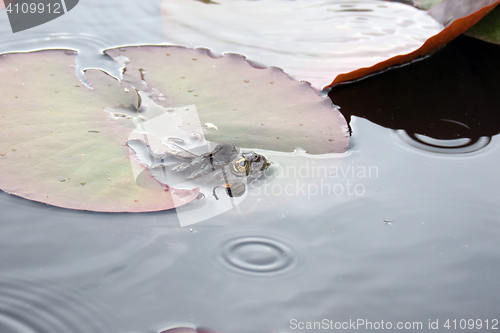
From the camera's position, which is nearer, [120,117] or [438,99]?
[120,117]

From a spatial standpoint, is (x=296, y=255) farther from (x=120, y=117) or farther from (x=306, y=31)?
(x=306, y=31)

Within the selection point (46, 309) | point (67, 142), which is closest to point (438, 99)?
point (67, 142)

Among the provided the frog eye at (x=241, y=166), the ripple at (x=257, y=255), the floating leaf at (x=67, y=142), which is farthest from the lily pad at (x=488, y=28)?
the floating leaf at (x=67, y=142)

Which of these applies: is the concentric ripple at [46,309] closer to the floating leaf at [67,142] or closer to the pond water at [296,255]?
the pond water at [296,255]

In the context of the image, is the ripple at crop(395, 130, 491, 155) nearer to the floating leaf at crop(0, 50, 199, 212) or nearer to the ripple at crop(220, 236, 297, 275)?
the ripple at crop(220, 236, 297, 275)

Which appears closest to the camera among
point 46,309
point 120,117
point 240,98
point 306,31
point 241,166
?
point 46,309

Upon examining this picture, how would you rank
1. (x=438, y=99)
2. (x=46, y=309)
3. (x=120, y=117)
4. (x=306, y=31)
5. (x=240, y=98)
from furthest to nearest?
(x=306, y=31), (x=438, y=99), (x=240, y=98), (x=120, y=117), (x=46, y=309)

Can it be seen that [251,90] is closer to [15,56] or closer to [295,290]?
[295,290]
